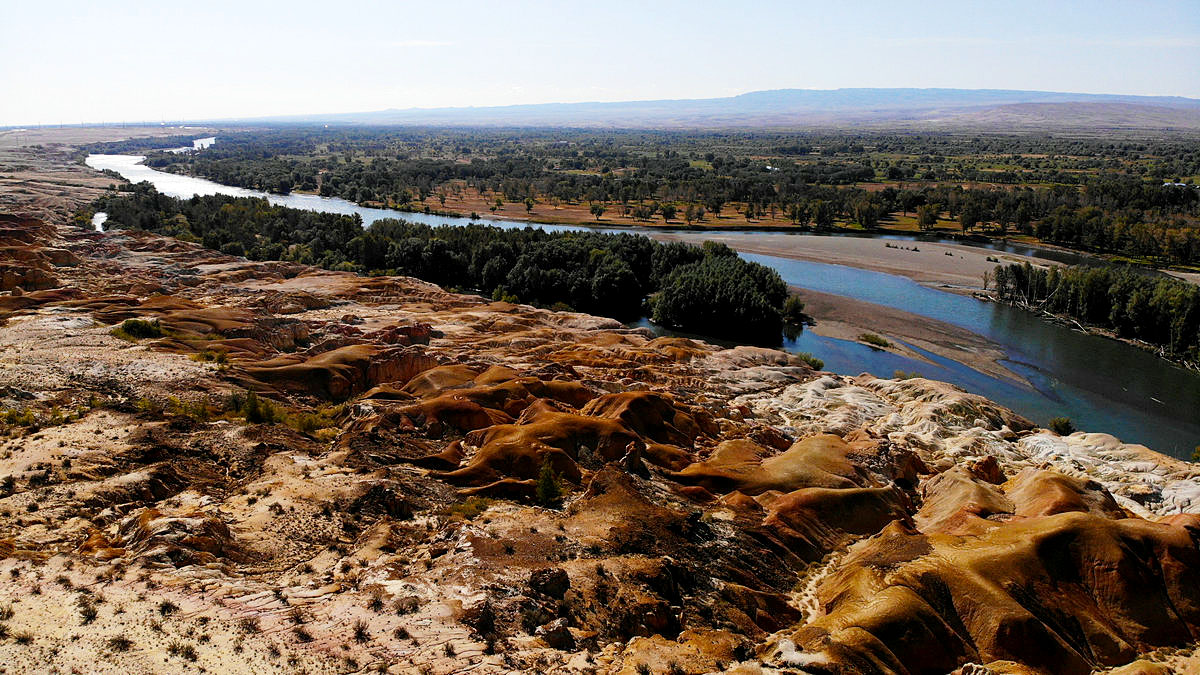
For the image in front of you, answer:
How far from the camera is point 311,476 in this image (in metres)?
26.9

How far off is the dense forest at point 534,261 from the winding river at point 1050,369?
7.85 m

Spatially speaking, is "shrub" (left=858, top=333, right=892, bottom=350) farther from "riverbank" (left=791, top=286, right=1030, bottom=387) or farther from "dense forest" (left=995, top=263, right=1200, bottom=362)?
"dense forest" (left=995, top=263, right=1200, bottom=362)

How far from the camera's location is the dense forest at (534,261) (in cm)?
7356

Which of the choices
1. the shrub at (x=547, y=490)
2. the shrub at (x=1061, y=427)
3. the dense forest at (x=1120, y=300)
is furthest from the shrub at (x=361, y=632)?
the dense forest at (x=1120, y=300)

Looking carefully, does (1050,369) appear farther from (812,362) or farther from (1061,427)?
(812,362)

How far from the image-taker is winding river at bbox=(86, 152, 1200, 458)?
173ft

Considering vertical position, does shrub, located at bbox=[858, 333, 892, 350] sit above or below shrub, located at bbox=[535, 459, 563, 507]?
below

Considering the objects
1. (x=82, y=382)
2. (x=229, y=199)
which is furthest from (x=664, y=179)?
(x=82, y=382)

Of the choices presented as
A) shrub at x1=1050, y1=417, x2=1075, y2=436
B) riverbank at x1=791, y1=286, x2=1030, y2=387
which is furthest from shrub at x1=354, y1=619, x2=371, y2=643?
riverbank at x1=791, y1=286, x2=1030, y2=387

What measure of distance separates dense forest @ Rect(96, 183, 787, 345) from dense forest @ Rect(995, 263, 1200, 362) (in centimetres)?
2842

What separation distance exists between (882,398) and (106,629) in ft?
148

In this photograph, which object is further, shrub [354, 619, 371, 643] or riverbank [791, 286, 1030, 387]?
riverbank [791, 286, 1030, 387]

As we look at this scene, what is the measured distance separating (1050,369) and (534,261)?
173 ft

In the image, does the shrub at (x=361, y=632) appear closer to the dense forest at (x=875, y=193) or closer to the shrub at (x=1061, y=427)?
the shrub at (x=1061, y=427)
